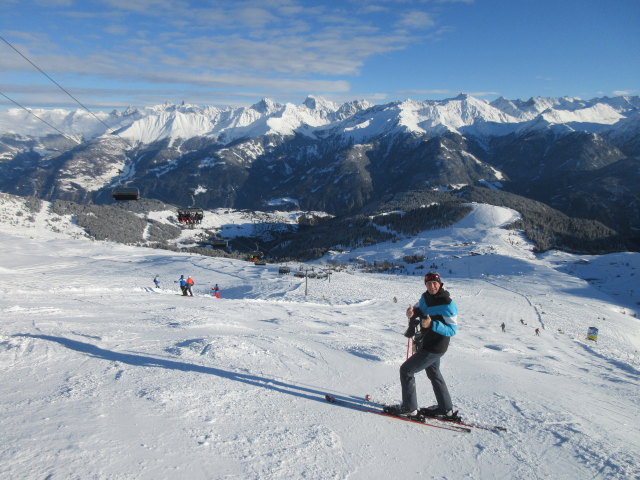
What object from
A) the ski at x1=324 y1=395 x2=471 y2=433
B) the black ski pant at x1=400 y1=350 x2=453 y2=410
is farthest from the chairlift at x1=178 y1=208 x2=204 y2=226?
the black ski pant at x1=400 y1=350 x2=453 y2=410

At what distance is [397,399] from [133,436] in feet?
16.3

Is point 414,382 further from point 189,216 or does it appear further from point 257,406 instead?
point 189,216

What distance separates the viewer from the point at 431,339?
23.1 feet

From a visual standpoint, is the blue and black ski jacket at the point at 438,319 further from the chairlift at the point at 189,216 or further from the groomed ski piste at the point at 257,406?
the chairlift at the point at 189,216

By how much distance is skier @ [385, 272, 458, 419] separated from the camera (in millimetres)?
6859

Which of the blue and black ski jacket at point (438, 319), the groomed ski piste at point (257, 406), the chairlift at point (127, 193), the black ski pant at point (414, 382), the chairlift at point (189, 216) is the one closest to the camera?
the groomed ski piste at point (257, 406)

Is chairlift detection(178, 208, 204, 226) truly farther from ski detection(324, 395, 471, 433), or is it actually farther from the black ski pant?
the black ski pant

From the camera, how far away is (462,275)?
340ft

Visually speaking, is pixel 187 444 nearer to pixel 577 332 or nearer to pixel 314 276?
pixel 577 332

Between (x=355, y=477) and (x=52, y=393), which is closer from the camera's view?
(x=355, y=477)

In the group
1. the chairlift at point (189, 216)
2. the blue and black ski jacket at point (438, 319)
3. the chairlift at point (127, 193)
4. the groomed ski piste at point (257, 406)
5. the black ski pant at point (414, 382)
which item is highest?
the chairlift at point (127, 193)

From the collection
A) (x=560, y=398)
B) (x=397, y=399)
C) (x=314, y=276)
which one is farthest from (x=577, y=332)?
(x=397, y=399)

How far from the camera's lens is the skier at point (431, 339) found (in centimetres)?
686

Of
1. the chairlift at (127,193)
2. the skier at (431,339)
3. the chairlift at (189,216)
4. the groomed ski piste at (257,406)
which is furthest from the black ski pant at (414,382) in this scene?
the chairlift at (189,216)
